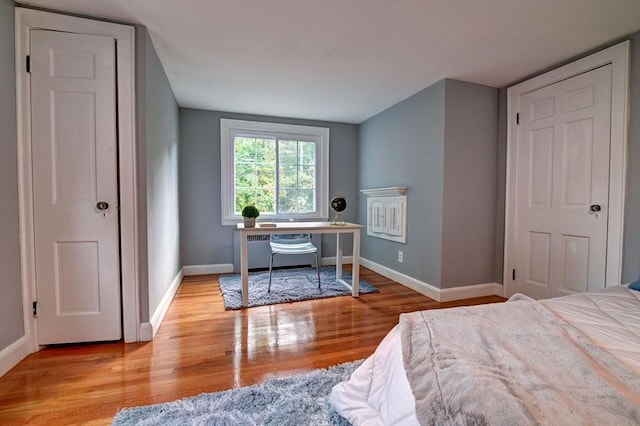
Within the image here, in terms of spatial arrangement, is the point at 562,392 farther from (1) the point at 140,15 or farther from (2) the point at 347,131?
(2) the point at 347,131

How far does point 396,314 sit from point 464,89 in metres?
2.19

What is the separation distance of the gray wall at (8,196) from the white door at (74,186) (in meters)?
0.10

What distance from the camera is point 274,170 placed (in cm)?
406

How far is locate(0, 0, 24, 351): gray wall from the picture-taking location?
1.56 m

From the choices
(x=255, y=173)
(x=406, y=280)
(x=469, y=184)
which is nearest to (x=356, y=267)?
(x=406, y=280)

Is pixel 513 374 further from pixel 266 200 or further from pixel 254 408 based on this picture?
pixel 266 200

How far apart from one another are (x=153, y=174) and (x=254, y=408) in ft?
5.69

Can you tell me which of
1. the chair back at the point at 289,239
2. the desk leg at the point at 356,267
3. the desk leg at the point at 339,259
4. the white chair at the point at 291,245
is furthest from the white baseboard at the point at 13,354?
the desk leg at the point at 339,259

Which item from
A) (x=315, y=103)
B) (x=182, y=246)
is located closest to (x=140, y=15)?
(x=315, y=103)

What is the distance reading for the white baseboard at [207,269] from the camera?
368 centimetres

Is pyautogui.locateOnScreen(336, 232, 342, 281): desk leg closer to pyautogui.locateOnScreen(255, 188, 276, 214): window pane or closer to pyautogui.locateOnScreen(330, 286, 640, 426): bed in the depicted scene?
pyautogui.locateOnScreen(255, 188, 276, 214): window pane

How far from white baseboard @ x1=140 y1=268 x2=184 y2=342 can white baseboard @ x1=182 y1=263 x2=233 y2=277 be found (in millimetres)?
728

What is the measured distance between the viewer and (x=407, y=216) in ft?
10.5

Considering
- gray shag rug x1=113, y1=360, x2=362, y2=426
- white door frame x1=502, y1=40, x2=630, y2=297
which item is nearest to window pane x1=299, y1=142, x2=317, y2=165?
white door frame x1=502, y1=40, x2=630, y2=297
